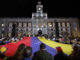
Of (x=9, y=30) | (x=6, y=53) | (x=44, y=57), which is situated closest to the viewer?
(x=44, y=57)

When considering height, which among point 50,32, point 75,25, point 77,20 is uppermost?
point 77,20

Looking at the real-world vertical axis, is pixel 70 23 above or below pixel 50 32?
above

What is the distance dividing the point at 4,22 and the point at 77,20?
4236cm

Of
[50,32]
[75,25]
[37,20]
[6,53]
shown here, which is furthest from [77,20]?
[6,53]

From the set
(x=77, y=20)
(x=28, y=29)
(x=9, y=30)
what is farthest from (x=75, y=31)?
(x=9, y=30)

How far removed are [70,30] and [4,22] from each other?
38.0 meters

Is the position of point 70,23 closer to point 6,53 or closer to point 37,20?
point 37,20

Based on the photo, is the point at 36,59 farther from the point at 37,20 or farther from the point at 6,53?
the point at 37,20

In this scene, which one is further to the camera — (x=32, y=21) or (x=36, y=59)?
(x=32, y=21)

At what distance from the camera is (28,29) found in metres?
48.0

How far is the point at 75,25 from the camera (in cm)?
4825

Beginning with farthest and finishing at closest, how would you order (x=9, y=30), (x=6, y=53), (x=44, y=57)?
1. (x=9, y=30)
2. (x=6, y=53)
3. (x=44, y=57)

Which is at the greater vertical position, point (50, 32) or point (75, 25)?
point (75, 25)

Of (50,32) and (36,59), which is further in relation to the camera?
(50,32)
